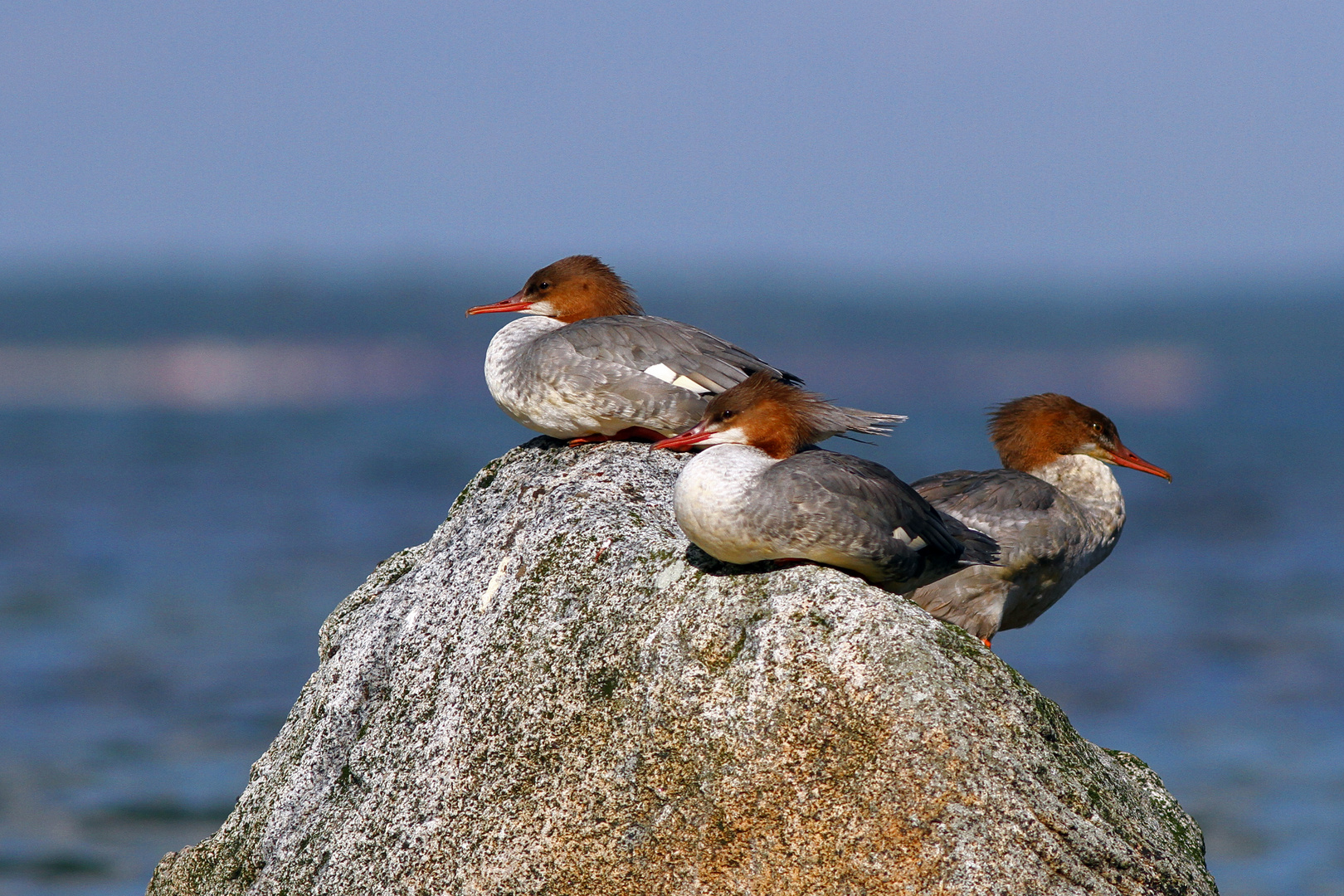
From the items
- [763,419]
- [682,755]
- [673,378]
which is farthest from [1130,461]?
[682,755]

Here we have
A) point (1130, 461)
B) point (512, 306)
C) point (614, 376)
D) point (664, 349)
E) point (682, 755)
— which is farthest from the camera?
point (1130, 461)

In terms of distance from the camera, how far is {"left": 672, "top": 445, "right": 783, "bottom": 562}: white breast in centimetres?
393

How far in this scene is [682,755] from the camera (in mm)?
3742

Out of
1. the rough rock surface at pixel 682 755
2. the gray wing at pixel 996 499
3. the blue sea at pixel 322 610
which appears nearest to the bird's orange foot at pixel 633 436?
the rough rock surface at pixel 682 755

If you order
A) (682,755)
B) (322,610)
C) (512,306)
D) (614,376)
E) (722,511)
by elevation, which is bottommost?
(322,610)

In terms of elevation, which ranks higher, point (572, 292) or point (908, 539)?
point (572, 292)

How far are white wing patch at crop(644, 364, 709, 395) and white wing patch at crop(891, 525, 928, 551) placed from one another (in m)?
1.33

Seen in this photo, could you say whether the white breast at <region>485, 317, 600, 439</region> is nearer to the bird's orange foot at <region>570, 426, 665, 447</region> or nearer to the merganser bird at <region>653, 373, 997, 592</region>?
the bird's orange foot at <region>570, 426, 665, 447</region>

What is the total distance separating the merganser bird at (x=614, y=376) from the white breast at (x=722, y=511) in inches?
45.8

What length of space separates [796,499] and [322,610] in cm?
1373

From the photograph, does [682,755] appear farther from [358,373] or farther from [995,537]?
[358,373]

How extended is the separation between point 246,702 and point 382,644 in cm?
906

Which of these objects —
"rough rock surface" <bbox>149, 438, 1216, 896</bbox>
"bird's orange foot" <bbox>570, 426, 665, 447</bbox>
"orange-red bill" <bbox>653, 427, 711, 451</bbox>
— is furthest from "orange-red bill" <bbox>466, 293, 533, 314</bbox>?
"orange-red bill" <bbox>653, 427, 711, 451</bbox>

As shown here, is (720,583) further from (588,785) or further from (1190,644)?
(1190,644)
